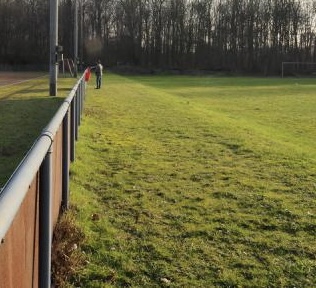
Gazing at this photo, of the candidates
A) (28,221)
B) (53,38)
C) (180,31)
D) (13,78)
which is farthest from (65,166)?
(180,31)

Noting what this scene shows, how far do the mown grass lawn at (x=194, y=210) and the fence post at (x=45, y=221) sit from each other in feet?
2.95

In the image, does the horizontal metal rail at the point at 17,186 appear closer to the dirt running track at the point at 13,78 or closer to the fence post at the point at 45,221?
the fence post at the point at 45,221

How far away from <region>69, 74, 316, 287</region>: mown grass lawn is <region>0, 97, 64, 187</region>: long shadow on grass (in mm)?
957

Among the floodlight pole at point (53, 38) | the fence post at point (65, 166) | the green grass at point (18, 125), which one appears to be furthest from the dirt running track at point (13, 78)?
the fence post at point (65, 166)

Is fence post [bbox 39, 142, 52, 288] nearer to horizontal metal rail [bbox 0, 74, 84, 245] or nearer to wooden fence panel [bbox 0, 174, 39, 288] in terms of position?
wooden fence panel [bbox 0, 174, 39, 288]

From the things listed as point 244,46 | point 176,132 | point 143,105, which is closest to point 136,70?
point 244,46

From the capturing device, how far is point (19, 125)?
39.9 feet

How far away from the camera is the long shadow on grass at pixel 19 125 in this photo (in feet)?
27.4

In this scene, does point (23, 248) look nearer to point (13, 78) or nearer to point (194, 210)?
point (194, 210)

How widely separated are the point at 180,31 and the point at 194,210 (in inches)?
3630

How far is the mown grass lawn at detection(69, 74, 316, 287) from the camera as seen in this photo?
14.8 ft

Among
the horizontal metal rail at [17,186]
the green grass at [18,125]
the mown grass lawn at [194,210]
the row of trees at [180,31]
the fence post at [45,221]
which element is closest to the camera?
the horizontal metal rail at [17,186]

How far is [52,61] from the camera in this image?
68.0 ft

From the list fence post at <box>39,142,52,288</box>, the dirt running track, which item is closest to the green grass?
fence post at <box>39,142,52,288</box>
